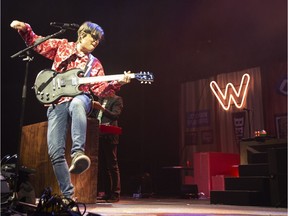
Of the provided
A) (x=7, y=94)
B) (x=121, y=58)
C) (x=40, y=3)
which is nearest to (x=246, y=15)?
(x=121, y=58)

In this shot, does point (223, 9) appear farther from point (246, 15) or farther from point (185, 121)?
point (185, 121)

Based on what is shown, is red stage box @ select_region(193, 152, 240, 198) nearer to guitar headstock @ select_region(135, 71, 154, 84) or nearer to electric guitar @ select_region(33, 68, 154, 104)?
guitar headstock @ select_region(135, 71, 154, 84)

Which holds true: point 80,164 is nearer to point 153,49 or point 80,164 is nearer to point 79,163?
point 79,163

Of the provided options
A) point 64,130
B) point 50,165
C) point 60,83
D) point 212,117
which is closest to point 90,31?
point 60,83

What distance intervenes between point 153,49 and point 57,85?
6119 millimetres

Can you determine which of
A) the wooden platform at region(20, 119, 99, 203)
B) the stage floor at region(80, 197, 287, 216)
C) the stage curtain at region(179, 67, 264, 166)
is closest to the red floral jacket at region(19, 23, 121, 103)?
the stage floor at region(80, 197, 287, 216)

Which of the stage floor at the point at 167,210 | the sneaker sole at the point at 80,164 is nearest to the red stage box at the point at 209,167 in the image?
the stage floor at the point at 167,210

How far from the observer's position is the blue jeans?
267 centimetres

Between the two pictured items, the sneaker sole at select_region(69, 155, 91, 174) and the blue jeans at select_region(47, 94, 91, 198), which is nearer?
the sneaker sole at select_region(69, 155, 91, 174)

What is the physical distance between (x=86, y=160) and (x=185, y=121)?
324 inches

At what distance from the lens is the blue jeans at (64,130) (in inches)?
105

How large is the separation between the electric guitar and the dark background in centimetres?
357

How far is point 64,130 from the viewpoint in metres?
2.81

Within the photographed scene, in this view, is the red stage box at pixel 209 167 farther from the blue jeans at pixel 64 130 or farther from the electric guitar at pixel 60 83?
the blue jeans at pixel 64 130
